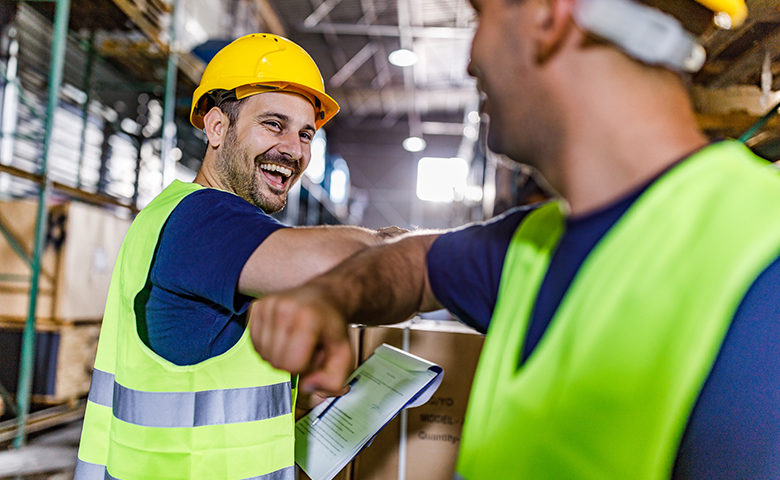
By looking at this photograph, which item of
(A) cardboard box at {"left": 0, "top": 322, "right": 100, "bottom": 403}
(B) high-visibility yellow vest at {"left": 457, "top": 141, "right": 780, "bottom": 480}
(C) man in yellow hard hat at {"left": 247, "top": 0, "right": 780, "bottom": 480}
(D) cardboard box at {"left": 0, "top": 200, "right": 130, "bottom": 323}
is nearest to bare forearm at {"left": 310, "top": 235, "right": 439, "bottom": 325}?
(C) man in yellow hard hat at {"left": 247, "top": 0, "right": 780, "bottom": 480}

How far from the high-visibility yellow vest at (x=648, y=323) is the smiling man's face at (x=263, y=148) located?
4.43 ft

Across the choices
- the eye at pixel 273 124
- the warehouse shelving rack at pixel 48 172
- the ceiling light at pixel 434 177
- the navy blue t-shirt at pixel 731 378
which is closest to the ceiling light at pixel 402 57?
the warehouse shelving rack at pixel 48 172

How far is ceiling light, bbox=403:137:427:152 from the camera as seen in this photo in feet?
68.5

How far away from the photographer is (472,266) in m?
0.95

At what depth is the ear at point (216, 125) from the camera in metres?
1.84

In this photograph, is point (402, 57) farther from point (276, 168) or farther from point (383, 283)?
point (383, 283)

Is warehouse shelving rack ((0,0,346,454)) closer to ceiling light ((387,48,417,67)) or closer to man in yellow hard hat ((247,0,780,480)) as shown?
man in yellow hard hat ((247,0,780,480))

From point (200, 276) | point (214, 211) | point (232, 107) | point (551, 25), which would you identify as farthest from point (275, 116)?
point (551, 25)

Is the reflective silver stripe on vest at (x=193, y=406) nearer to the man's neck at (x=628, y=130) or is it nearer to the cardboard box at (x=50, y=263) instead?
the man's neck at (x=628, y=130)

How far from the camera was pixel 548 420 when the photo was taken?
648 millimetres

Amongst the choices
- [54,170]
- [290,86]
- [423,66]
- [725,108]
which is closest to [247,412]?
[290,86]

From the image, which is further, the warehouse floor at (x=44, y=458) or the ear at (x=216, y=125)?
the warehouse floor at (x=44, y=458)

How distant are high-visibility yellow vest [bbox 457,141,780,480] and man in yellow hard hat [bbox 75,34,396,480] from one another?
509mm

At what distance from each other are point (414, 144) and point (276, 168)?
19.6m
